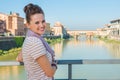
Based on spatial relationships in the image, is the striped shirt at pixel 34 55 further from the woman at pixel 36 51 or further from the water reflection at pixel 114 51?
the water reflection at pixel 114 51

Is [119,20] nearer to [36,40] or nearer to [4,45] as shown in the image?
[4,45]

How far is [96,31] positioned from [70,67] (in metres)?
144

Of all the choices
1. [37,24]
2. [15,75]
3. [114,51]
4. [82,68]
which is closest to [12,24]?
[114,51]

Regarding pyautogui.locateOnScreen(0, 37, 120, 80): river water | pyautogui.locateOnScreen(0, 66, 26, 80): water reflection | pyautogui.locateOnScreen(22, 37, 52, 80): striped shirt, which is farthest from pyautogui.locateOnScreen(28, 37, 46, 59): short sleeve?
pyautogui.locateOnScreen(0, 66, 26, 80): water reflection

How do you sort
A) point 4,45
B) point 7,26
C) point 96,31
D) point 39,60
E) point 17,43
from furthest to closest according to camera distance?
point 96,31
point 7,26
point 17,43
point 4,45
point 39,60

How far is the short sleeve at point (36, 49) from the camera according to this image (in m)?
2.31

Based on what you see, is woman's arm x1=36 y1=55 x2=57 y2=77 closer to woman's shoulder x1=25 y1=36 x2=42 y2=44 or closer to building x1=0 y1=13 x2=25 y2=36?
woman's shoulder x1=25 y1=36 x2=42 y2=44

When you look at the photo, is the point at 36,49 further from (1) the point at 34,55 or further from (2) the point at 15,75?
(2) the point at 15,75

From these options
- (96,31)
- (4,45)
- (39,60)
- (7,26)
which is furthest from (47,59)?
(96,31)

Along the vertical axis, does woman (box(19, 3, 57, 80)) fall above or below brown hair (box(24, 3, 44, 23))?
below

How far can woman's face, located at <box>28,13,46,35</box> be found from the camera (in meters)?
2.44

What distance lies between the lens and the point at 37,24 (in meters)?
2.45

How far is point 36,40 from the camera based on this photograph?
2348mm

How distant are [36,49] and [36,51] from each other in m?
0.01
